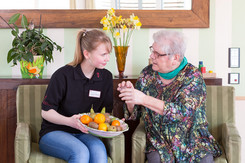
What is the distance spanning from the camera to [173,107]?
2.08 meters

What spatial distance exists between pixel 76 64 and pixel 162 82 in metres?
0.62

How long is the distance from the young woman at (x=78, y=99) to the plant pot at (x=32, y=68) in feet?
1.68

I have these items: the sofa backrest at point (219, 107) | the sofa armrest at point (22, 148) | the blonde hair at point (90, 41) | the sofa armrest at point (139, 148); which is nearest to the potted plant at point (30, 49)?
the blonde hair at point (90, 41)

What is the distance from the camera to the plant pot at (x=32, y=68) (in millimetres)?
2709

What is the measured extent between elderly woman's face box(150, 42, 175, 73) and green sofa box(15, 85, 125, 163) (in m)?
0.52

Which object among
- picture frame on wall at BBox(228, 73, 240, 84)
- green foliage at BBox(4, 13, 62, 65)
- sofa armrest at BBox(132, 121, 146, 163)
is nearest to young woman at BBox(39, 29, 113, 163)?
sofa armrest at BBox(132, 121, 146, 163)

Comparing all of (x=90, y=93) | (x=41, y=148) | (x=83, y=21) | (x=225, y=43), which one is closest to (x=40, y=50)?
(x=83, y=21)

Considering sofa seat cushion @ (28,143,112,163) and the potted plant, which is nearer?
sofa seat cushion @ (28,143,112,163)

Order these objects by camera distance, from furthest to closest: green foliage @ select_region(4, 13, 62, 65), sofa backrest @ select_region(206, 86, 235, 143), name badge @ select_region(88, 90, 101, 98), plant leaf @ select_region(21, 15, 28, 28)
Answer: plant leaf @ select_region(21, 15, 28, 28) < green foliage @ select_region(4, 13, 62, 65) < sofa backrest @ select_region(206, 86, 235, 143) < name badge @ select_region(88, 90, 101, 98)

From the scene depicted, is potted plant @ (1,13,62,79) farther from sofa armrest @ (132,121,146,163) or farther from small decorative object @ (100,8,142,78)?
sofa armrest @ (132,121,146,163)

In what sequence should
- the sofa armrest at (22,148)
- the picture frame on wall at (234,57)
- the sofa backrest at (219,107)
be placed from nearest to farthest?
1. the sofa armrest at (22,148)
2. the sofa backrest at (219,107)
3. the picture frame on wall at (234,57)

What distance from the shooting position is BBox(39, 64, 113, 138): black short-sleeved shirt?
2.23 meters

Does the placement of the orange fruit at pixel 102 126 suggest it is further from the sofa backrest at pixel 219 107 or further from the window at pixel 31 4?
the window at pixel 31 4

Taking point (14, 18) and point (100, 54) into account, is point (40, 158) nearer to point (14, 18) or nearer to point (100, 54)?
point (100, 54)
